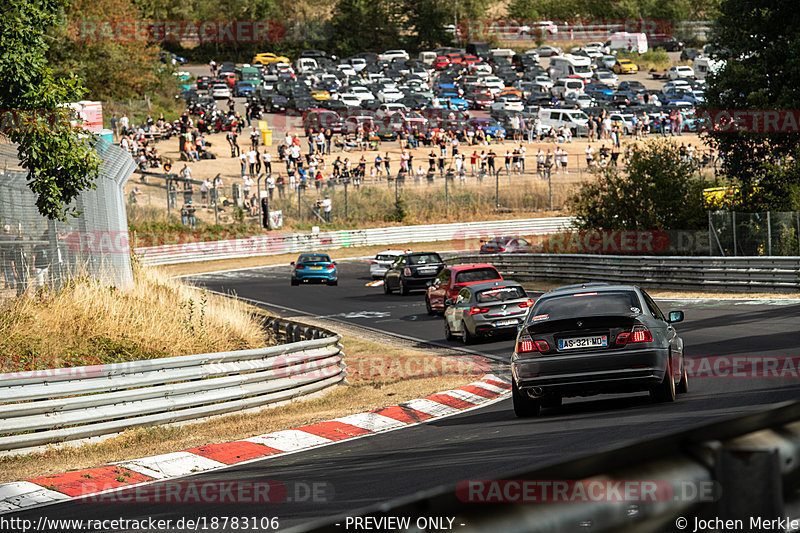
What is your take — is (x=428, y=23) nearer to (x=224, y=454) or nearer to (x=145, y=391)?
(x=145, y=391)

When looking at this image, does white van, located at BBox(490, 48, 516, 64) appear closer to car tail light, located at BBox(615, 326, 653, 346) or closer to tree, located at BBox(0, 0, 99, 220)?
tree, located at BBox(0, 0, 99, 220)

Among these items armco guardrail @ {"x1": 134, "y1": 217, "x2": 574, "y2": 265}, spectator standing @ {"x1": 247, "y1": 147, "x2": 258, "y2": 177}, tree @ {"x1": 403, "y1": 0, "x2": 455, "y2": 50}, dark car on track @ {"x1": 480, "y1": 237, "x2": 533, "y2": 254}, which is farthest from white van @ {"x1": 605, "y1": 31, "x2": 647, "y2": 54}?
dark car on track @ {"x1": 480, "y1": 237, "x2": 533, "y2": 254}

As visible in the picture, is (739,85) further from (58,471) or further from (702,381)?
A: (58,471)

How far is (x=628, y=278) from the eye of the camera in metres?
31.0

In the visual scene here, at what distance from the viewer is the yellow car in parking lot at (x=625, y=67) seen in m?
97.1

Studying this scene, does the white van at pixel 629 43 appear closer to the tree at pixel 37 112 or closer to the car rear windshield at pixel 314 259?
the car rear windshield at pixel 314 259

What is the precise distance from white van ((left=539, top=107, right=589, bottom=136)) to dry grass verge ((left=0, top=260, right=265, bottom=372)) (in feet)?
172

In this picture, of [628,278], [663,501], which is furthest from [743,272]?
[663,501]

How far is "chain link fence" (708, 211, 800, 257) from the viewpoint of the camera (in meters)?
27.7

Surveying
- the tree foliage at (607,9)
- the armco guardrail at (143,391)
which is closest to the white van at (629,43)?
the tree foliage at (607,9)

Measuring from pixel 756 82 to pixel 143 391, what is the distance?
1071 inches

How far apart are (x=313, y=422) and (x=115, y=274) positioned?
8192mm

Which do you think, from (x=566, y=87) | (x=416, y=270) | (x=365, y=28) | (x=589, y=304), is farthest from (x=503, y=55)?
(x=589, y=304)

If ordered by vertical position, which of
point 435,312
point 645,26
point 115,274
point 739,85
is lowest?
point 435,312
